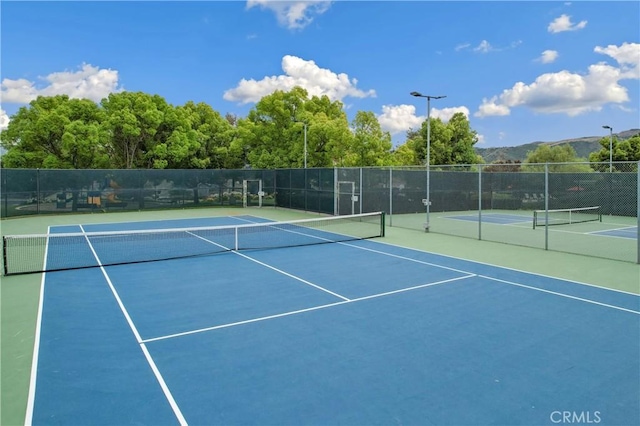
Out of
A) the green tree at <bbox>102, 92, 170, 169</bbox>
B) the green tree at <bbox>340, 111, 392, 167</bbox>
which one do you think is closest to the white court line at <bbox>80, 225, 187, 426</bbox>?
the green tree at <bbox>340, 111, 392, 167</bbox>

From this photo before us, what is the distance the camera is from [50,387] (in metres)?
4.91

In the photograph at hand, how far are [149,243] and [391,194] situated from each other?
1047 cm

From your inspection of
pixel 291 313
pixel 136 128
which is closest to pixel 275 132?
pixel 136 128

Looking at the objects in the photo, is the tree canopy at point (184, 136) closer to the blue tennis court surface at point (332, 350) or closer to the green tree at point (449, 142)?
the green tree at point (449, 142)

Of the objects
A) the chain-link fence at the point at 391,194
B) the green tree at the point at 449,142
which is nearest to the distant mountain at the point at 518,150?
the green tree at the point at 449,142

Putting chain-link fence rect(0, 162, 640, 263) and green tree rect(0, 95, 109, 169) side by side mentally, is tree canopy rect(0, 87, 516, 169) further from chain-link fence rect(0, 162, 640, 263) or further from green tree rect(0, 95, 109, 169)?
chain-link fence rect(0, 162, 640, 263)

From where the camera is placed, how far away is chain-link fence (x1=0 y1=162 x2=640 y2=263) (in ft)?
67.5

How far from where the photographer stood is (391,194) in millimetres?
19938

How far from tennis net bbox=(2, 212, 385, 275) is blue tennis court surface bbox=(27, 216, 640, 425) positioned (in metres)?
1.62

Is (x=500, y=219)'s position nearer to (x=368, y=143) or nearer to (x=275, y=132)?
(x=368, y=143)

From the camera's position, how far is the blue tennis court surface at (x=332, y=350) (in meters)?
4.45

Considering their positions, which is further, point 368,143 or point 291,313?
point 368,143

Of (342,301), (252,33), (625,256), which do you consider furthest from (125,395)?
(252,33)

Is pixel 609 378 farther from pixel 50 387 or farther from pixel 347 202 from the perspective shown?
pixel 347 202
